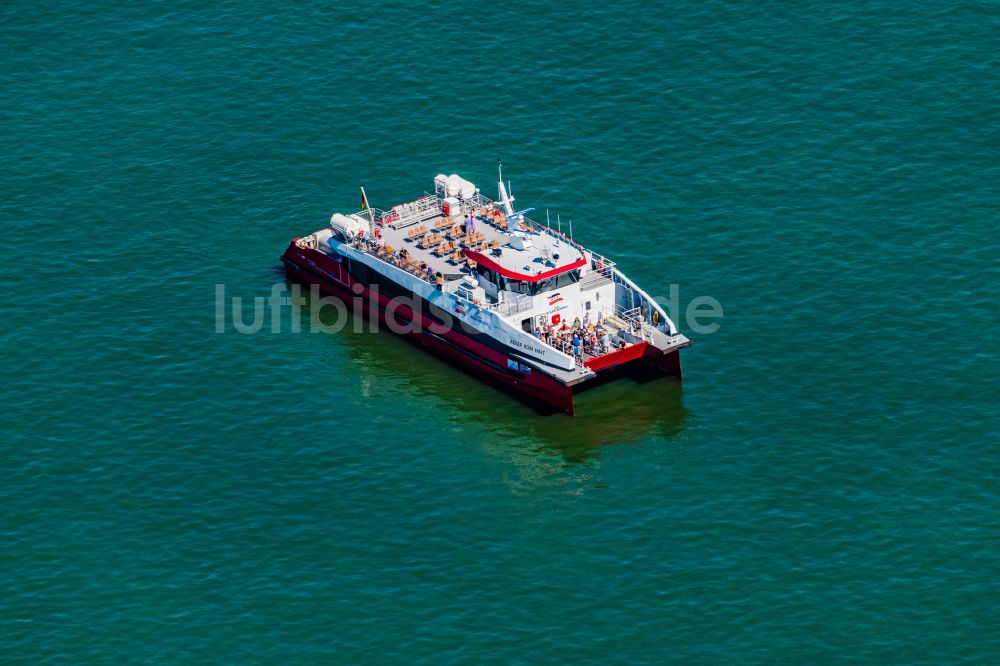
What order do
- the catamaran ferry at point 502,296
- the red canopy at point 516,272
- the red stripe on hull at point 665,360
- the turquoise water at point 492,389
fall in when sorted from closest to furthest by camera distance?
the turquoise water at point 492,389 → the catamaran ferry at point 502,296 → the red stripe on hull at point 665,360 → the red canopy at point 516,272

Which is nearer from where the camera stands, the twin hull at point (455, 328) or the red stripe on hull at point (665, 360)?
the twin hull at point (455, 328)

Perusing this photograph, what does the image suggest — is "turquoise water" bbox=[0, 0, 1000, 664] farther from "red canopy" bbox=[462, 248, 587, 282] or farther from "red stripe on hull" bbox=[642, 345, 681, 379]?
"red canopy" bbox=[462, 248, 587, 282]

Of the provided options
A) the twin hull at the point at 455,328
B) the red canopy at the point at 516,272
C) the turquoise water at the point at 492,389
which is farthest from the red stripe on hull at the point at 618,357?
the red canopy at the point at 516,272

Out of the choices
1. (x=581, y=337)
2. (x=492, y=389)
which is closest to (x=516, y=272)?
(x=581, y=337)

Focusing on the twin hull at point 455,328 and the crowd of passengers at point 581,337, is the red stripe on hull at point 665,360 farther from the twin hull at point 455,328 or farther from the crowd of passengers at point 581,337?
the crowd of passengers at point 581,337

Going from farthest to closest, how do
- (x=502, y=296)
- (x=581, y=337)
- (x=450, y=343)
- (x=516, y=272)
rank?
(x=450, y=343) → (x=502, y=296) → (x=581, y=337) → (x=516, y=272)

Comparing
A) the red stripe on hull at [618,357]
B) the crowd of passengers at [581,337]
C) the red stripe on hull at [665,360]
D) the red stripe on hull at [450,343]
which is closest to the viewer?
the red stripe on hull at [618,357]

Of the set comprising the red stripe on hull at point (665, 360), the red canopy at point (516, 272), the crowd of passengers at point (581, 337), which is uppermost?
the red canopy at point (516, 272)

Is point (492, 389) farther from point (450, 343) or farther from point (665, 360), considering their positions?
point (665, 360)
